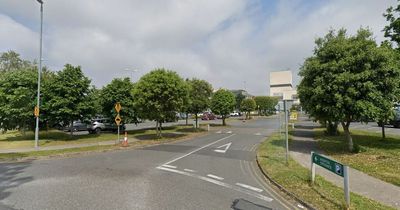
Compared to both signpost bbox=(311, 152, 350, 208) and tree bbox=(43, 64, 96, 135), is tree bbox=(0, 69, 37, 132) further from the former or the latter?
signpost bbox=(311, 152, 350, 208)

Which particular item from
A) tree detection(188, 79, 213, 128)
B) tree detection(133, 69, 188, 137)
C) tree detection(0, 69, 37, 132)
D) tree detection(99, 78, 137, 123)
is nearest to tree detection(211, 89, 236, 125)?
tree detection(188, 79, 213, 128)

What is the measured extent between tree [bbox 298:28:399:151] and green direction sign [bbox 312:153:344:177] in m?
Answer: 5.98

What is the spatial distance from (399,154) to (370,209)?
884 centimetres

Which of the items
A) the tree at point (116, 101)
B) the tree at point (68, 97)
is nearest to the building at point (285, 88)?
the tree at point (68, 97)

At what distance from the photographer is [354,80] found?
12.6 metres

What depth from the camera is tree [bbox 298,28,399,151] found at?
12562mm

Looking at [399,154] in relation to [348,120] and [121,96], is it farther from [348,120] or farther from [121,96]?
[121,96]

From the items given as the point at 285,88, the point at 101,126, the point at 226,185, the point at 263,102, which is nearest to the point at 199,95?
the point at 101,126

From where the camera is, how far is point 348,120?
547 inches

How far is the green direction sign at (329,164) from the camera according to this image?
654cm

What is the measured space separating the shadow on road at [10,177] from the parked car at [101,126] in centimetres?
1664

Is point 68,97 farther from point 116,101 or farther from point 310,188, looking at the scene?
point 310,188

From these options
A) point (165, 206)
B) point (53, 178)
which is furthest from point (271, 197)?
point (53, 178)

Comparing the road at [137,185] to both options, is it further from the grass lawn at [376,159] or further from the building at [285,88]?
the grass lawn at [376,159]
